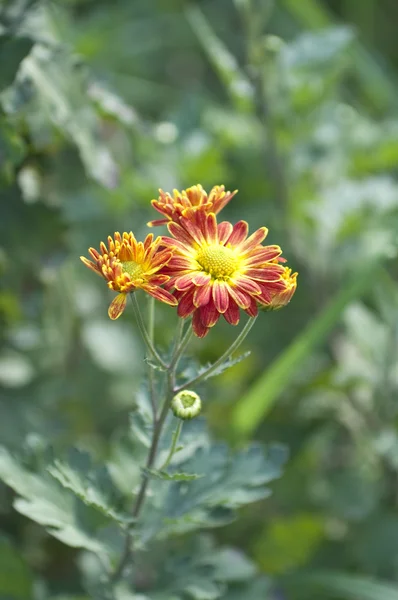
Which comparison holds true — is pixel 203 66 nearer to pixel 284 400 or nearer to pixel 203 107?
pixel 203 107

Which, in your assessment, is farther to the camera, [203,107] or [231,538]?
[203,107]

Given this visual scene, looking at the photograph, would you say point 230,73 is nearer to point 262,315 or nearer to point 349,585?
point 262,315

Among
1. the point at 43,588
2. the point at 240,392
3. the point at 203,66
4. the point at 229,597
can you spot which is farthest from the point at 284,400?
the point at 203,66

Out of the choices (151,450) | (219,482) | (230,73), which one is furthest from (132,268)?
(230,73)

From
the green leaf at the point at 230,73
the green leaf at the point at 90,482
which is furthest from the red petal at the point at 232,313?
the green leaf at the point at 230,73

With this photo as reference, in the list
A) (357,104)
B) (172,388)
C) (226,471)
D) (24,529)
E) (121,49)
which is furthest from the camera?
(357,104)

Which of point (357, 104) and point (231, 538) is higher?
point (357, 104)

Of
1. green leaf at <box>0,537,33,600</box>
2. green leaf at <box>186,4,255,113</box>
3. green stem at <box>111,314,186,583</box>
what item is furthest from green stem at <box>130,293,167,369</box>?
green leaf at <box>186,4,255,113</box>

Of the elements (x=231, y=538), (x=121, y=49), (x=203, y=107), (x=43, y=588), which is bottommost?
(x=43, y=588)
